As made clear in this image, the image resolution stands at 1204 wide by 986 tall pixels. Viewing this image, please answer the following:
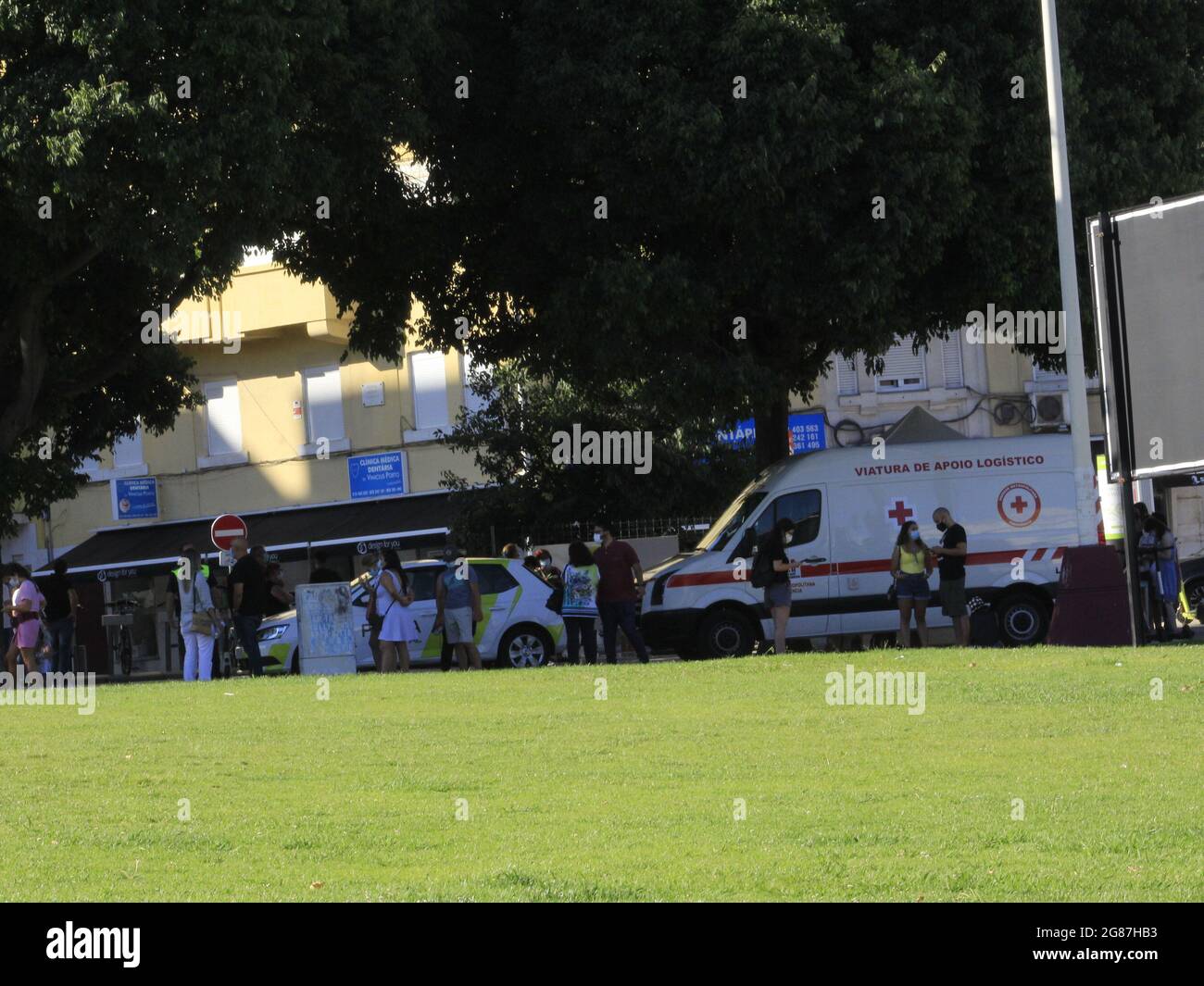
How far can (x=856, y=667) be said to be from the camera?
1711 cm

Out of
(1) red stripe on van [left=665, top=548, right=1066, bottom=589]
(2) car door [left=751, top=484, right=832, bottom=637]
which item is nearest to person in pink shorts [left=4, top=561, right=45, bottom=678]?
(1) red stripe on van [left=665, top=548, right=1066, bottom=589]

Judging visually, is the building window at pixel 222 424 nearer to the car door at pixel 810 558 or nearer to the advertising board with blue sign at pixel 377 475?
the advertising board with blue sign at pixel 377 475

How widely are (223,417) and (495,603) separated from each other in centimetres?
2237

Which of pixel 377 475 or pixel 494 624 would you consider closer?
pixel 494 624

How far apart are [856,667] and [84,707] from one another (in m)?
7.16

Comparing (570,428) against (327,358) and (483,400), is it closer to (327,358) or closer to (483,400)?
(483,400)

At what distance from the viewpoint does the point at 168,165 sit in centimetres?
1981

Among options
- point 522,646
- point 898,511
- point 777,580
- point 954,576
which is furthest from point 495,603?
point 954,576

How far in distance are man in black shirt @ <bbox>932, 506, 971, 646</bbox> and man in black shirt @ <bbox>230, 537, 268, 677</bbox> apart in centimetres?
799

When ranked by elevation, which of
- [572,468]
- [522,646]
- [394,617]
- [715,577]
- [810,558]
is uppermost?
A: [572,468]

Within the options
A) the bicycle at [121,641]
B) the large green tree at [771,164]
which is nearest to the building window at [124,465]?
the bicycle at [121,641]

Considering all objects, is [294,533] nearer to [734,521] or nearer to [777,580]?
[734,521]
